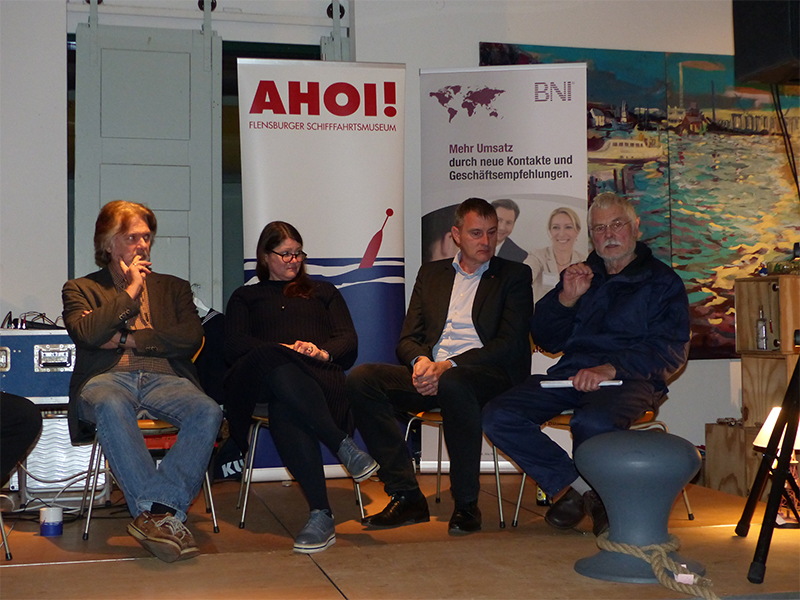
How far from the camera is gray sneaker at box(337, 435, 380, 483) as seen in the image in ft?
9.53

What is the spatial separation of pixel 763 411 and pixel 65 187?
12.8ft

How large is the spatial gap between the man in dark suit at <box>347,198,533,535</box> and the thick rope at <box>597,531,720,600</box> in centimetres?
69

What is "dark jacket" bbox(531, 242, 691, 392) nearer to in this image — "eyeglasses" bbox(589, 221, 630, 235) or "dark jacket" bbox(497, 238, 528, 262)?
"eyeglasses" bbox(589, 221, 630, 235)

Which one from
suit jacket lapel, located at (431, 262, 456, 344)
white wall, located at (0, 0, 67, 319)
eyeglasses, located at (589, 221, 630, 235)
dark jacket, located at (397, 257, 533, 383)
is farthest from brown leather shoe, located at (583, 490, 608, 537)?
white wall, located at (0, 0, 67, 319)

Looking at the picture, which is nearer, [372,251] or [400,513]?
[400,513]

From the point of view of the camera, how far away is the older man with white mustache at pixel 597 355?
2.97 m

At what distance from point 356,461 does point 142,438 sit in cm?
76

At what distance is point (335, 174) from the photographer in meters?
4.17

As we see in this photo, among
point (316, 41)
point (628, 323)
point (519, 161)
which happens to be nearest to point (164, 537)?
point (628, 323)

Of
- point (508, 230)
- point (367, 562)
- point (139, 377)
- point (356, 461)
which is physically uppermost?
point (508, 230)

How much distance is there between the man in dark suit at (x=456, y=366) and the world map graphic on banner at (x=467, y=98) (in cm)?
111

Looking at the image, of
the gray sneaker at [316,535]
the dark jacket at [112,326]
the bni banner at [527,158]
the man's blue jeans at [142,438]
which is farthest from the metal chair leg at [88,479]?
the bni banner at [527,158]

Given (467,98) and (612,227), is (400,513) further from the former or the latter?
(467,98)

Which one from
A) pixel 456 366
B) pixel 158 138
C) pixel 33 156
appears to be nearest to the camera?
pixel 456 366
